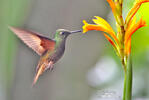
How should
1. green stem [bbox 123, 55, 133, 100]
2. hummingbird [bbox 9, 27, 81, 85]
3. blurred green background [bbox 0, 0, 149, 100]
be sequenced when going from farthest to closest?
blurred green background [bbox 0, 0, 149, 100] → hummingbird [bbox 9, 27, 81, 85] → green stem [bbox 123, 55, 133, 100]

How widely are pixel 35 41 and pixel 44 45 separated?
0.08 feet

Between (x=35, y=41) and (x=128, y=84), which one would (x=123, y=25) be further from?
(x=35, y=41)

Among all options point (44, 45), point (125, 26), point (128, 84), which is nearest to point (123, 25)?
point (125, 26)

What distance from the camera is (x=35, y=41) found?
2.17ft

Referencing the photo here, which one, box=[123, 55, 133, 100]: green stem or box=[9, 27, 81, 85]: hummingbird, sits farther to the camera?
box=[9, 27, 81, 85]: hummingbird

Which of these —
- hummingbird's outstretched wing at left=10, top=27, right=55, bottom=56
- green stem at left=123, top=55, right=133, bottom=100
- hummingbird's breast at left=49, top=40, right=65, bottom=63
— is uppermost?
hummingbird's outstretched wing at left=10, top=27, right=55, bottom=56

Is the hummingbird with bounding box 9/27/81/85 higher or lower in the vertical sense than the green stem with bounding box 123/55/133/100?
higher

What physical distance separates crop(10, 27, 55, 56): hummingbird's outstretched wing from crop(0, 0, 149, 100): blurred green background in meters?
0.24

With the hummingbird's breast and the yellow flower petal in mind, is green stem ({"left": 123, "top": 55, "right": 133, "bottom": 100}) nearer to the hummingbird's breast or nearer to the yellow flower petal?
the yellow flower petal

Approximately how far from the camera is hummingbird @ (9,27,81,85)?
0.64 m

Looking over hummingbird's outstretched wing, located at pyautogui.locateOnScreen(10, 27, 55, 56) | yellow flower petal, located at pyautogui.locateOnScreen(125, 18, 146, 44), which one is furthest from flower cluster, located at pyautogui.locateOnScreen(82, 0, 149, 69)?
hummingbird's outstretched wing, located at pyautogui.locateOnScreen(10, 27, 55, 56)

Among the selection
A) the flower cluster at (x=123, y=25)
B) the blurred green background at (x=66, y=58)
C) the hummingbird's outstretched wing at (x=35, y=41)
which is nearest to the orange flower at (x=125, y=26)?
the flower cluster at (x=123, y=25)

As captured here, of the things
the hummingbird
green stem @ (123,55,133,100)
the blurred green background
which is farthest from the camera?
the blurred green background

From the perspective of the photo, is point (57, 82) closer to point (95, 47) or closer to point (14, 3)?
point (95, 47)
